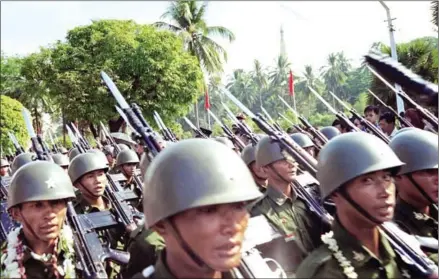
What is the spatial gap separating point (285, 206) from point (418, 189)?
1273 millimetres

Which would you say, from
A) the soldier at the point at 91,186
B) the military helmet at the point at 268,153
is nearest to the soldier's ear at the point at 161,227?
the military helmet at the point at 268,153

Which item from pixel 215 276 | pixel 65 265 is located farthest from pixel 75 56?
pixel 215 276

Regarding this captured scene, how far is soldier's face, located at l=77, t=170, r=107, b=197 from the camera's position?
20.3 ft

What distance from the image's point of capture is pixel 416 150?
4.26 metres

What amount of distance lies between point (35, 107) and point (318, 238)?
127 feet

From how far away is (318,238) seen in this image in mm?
4500

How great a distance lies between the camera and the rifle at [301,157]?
13.0 ft

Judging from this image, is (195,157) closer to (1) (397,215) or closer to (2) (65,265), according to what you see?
(2) (65,265)

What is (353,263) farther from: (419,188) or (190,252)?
(419,188)

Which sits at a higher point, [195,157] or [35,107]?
[35,107]

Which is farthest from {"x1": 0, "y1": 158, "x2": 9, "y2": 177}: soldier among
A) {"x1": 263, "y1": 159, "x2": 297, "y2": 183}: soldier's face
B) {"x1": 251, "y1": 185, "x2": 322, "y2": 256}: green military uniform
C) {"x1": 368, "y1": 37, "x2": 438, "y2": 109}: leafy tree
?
{"x1": 368, "y1": 37, "x2": 438, "y2": 109}: leafy tree

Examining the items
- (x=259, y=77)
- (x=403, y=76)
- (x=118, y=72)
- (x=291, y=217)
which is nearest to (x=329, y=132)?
(x=291, y=217)

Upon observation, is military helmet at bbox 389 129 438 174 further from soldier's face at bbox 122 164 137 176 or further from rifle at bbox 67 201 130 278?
soldier's face at bbox 122 164 137 176

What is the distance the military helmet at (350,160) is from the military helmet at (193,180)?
0.82 m
